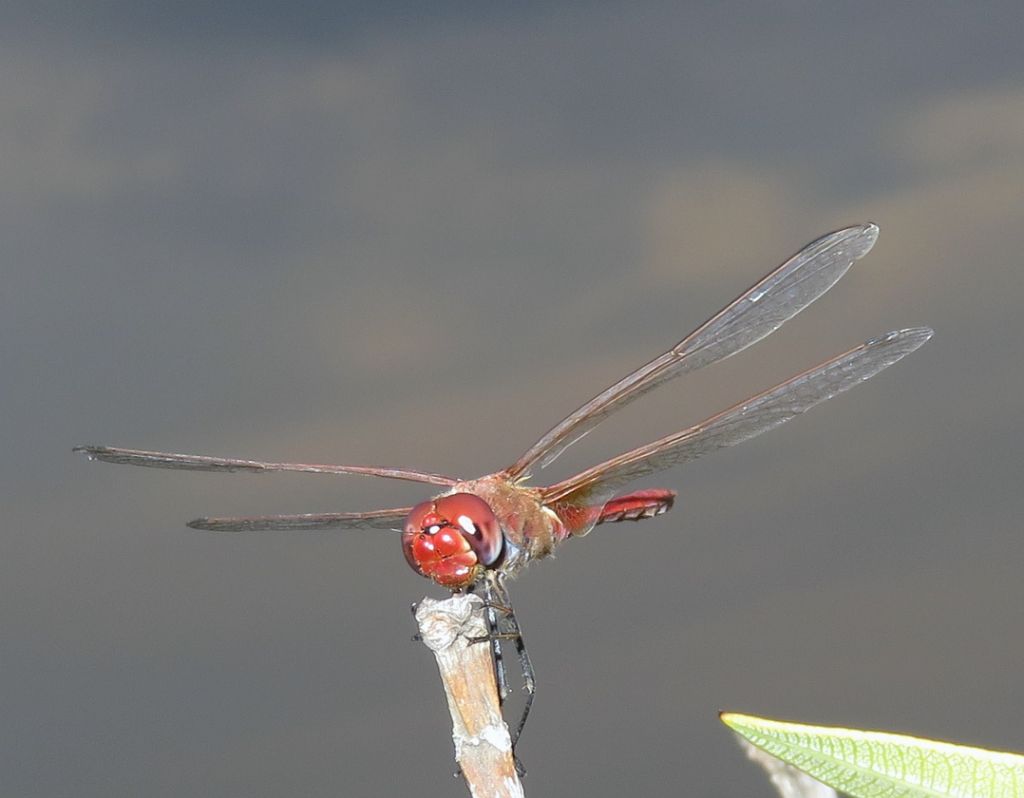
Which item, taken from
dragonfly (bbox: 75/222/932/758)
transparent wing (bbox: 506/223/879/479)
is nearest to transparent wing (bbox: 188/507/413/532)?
dragonfly (bbox: 75/222/932/758)

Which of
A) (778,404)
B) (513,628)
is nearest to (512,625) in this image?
(513,628)

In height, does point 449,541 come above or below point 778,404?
below

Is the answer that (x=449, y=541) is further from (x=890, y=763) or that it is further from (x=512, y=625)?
(x=890, y=763)

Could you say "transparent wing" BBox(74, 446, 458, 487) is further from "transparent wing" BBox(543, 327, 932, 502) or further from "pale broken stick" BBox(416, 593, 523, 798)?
"pale broken stick" BBox(416, 593, 523, 798)

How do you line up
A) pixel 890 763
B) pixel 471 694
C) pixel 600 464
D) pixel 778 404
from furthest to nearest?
pixel 778 404, pixel 600 464, pixel 471 694, pixel 890 763

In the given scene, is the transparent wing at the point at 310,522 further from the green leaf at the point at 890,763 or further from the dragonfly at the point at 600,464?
the green leaf at the point at 890,763

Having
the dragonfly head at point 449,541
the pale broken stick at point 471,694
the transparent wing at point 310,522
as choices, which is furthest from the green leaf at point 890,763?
the transparent wing at point 310,522
